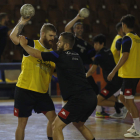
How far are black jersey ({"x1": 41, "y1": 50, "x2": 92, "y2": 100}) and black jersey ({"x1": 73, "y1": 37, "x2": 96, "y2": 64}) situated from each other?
2943mm

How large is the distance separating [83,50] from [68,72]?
3.08 meters

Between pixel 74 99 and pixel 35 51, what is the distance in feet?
2.19

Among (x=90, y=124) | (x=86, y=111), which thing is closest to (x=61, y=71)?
(x=86, y=111)

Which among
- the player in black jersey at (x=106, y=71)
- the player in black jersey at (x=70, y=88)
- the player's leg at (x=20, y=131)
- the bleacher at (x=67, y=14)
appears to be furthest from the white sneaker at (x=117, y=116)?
the bleacher at (x=67, y=14)

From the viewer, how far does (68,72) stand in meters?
3.40

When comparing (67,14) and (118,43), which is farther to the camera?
(67,14)

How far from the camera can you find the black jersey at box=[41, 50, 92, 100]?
3.39 meters

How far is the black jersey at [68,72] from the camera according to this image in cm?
339

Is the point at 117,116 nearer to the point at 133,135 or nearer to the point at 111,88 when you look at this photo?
the point at 111,88

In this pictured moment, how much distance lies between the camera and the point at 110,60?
599 cm

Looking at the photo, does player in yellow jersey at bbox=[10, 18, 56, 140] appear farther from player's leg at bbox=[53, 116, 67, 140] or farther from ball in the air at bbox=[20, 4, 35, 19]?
player's leg at bbox=[53, 116, 67, 140]

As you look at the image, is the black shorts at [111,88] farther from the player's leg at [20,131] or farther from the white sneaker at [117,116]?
the player's leg at [20,131]

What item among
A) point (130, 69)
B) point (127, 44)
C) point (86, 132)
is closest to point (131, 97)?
point (130, 69)

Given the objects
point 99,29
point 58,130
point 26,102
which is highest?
point 99,29
